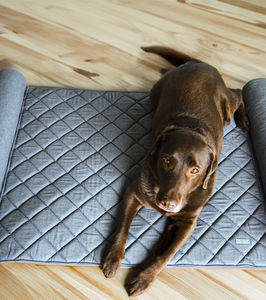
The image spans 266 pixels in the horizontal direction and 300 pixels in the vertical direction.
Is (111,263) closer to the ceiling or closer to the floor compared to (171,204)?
closer to the floor

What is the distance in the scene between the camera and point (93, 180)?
1.65 metres

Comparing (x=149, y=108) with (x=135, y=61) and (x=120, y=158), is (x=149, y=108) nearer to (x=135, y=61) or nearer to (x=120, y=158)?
(x=120, y=158)

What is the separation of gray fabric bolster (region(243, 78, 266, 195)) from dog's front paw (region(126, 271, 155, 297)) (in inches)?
28.3

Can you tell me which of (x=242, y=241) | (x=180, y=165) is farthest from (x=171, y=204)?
(x=242, y=241)

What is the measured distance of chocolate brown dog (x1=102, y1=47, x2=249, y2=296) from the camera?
1.23 meters

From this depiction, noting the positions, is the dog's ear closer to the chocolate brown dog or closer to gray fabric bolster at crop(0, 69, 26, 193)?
the chocolate brown dog

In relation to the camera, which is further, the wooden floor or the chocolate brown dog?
the wooden floor

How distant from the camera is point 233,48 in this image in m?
2.46

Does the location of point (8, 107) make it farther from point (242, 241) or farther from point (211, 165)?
point (242, 241)

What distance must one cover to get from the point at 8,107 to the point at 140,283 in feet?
3.59

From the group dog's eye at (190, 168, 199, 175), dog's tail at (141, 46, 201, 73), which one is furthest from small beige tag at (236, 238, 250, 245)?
dog's tail at (141, 46, 201, 73)

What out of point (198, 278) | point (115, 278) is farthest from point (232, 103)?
point (115, 278)

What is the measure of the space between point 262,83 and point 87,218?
1.27 metres

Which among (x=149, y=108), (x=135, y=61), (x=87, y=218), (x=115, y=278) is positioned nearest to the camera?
(x=115, y=278)
